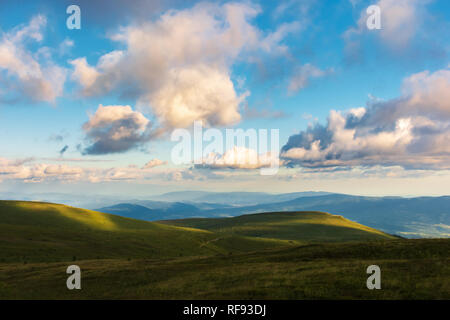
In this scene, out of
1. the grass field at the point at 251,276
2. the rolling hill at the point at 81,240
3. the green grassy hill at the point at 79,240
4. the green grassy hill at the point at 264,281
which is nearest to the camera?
the green grassy hill at the point at 264,281

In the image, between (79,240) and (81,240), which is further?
(81,240)

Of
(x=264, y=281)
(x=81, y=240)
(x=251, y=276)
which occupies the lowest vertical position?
(x=81, y=240)

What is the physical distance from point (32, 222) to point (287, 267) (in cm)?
11257

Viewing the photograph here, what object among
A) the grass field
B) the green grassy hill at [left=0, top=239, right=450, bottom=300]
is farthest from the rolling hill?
Answer: the green grassy hill at [left=0, top=239, right=450, bottom=300]

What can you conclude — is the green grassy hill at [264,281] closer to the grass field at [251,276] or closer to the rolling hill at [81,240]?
the grass field at [251,276]

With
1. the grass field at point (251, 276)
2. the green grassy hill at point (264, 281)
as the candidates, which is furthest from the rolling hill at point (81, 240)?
the green grassy hill at point (264, 281)

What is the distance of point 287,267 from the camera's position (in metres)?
37.2

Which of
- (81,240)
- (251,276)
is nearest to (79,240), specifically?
(81,240)

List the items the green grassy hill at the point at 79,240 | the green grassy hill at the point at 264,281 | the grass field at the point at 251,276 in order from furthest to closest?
1. the green grassy hill at the point at 79,240
2. the grass field at the point at 251,276
3. the green grassy hill at the point at 264,281

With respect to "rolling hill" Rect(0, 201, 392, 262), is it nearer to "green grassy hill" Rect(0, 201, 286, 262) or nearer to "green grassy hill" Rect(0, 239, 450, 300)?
"green grassy hill" Rect(0, 201, 286, 262)

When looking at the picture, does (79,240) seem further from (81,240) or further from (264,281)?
(264,281)
